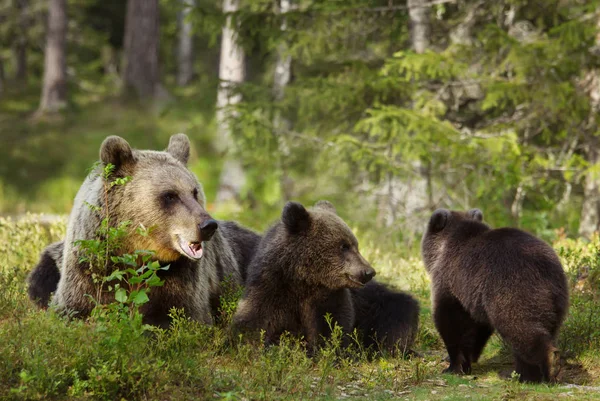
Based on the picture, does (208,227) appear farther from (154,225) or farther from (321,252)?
(321,252)

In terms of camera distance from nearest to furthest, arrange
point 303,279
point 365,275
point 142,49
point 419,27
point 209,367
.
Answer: point 209,367, point 365,275, point 303,279, point 419,27, point 142,49

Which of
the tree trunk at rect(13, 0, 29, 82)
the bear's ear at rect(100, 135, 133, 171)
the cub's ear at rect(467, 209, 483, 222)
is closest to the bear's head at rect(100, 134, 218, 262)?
the bear's ear at rect(100, 135, 133, 171)

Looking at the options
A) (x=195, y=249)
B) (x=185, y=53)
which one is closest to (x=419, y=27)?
(x=195, y=249)

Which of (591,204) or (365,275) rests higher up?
(591,204)

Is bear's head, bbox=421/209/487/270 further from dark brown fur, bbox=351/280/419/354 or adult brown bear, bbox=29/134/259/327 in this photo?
adult brown bear, bbox=29/134/259/327

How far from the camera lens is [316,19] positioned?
567 inches

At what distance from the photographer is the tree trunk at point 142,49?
91.5ft

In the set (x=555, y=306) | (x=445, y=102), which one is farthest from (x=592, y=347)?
(x=445, y=102)

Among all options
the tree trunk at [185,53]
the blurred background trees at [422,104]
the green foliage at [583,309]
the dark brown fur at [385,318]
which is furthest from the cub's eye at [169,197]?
the tree trunk at [185,53]

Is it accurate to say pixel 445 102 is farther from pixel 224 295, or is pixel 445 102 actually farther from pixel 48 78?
pixel 48 78

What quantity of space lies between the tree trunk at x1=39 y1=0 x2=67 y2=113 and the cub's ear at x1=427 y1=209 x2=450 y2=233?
2216 centimetres

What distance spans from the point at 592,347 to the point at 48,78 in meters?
24.8

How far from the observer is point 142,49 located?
28.6 m

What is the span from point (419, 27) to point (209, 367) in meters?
9.96
